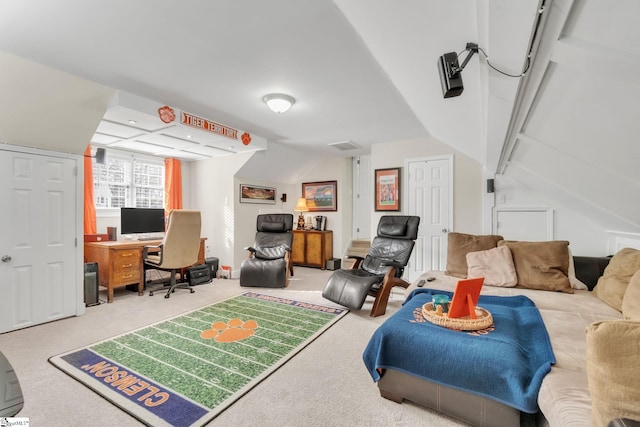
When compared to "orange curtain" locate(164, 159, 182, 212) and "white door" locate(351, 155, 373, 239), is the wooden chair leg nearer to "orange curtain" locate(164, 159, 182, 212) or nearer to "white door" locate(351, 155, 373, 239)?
"white door" locate(351, 155, 373, 239)

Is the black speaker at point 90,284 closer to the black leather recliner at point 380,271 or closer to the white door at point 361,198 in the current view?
the black leather recliner at point 380,271

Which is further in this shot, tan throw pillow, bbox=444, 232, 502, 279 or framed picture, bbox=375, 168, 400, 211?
framed picture, bbox=375, 168, 400, 211

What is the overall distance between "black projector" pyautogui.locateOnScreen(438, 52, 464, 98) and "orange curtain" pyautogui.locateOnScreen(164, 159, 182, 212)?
5.22 meters

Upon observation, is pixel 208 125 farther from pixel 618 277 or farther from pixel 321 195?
pixel 618 277

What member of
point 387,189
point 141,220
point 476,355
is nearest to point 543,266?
point 476,355

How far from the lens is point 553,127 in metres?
1.56

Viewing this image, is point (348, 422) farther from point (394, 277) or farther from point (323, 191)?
point (323, 191)

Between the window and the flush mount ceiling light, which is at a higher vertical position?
the flush mount ceiling light

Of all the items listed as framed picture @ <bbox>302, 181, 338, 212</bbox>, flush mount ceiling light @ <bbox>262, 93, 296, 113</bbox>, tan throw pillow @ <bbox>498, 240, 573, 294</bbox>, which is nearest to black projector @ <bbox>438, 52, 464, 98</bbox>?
flush mount ceiling light @ <bbox>262, 93, 296, 113</bbox>

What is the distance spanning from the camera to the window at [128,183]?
15.0 ft

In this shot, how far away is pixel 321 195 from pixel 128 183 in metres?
3.68

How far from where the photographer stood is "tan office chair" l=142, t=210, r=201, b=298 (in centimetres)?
389

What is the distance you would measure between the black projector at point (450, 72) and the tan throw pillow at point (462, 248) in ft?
7.30

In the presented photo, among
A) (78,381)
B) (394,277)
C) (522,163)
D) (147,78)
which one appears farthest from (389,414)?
(147,78)
